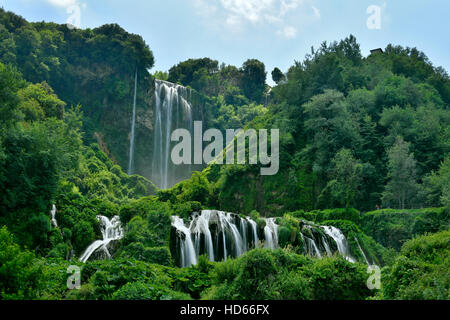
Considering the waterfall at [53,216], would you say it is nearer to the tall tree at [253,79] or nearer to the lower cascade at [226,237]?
the lower cascade at [226,237]

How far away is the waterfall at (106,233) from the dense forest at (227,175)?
55 cm

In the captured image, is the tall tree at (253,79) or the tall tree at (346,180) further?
the tall tree at (253,79)

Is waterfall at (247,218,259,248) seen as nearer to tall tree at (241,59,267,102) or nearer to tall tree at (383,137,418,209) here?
tall tree at (383,137,418,209)

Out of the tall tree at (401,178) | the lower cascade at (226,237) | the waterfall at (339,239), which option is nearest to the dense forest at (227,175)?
the tall tree at (401,178)

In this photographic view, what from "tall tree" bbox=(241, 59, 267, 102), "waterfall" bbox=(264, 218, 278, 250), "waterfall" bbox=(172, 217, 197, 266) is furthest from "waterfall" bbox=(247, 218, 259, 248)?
"tall tree" bbox=(241, 59, 267, 102)

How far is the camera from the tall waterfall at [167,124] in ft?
159

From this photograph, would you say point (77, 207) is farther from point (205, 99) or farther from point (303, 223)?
point (205, 99)

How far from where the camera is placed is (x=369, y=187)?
33.3 m

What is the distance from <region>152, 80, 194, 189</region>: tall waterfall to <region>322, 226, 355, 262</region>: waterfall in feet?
87.5

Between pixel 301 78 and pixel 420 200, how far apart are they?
683 inches

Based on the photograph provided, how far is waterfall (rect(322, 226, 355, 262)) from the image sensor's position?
24.7m

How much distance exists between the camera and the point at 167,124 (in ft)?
161

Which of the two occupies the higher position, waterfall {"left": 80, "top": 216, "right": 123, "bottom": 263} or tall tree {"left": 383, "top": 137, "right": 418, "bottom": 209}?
tall tree {"left": 383, "top": 137, "right": 418, "bottom": 209}
